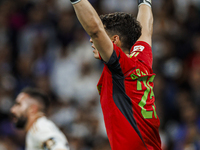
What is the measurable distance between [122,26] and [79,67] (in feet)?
19.3

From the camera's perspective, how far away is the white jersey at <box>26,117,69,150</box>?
4.99 m

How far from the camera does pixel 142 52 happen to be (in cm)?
329

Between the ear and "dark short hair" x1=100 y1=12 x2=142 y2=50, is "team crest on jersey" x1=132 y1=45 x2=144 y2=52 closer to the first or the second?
"dark short hair" x1=100 y1=12 x2=142 y2=50

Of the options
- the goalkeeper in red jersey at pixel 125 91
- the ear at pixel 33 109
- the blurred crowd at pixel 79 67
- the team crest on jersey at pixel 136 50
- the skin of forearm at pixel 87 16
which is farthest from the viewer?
the blurred crowd at pixel 79 67

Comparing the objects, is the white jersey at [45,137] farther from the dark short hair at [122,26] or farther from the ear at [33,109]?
the dark short hair at [122,26]

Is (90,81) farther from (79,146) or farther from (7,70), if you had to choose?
(7,70)

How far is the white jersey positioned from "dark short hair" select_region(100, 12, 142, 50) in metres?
2.41

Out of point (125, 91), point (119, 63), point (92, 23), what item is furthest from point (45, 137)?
point (92, 23)

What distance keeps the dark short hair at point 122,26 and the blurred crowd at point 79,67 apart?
367 cm

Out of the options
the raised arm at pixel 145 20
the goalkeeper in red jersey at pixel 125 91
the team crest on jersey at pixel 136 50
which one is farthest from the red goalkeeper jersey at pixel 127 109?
the raised arm at pixel 145 20

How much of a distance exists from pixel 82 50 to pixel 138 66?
20.0ft

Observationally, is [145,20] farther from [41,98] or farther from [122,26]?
[41,98]

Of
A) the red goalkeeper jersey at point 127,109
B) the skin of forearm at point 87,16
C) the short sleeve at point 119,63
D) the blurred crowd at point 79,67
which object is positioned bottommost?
the blurred crowd at point 79,67

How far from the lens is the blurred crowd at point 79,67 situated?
7.23 meters
